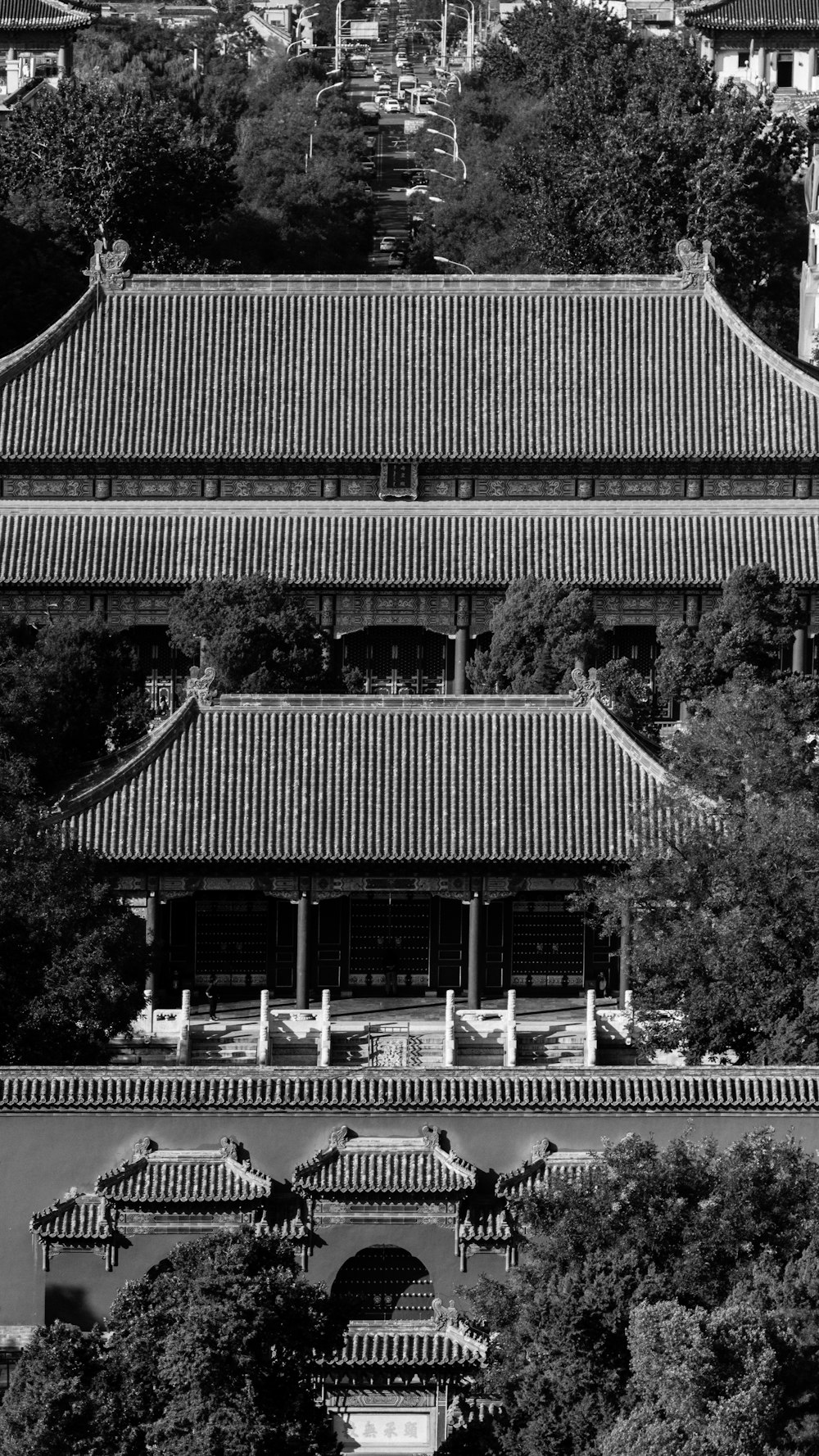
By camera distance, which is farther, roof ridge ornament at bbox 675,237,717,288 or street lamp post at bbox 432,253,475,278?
street lamp post at bbox 432,253,475,278

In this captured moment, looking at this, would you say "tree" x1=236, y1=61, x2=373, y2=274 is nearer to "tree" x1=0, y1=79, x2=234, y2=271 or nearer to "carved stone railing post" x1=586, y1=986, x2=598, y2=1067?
"tree" x1=0, y1=79, x2=234, y2=271

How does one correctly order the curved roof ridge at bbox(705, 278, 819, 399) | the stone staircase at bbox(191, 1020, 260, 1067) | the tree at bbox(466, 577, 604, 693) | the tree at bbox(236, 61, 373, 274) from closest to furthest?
the stone staircase at bbox(191, 1020, 260, 1067) < the tree at bbox(466, 577, 604, 693) < the curved roof ridge at bbox(705, 278, 819, 399) < the tree at bbox(236, 61, 373, 274)

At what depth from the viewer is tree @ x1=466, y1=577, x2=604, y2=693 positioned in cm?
6938

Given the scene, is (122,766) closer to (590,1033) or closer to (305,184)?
(590,1033)

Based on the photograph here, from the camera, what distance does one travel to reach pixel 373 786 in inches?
2373

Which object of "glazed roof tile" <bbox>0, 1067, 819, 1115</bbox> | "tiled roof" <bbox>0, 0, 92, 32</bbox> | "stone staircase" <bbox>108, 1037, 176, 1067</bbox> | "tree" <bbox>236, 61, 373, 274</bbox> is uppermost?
"tiled roof" <bbox>0, 0, 92, 32</bbox>

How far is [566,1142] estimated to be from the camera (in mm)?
48188

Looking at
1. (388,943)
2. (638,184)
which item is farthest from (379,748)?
(638,184)

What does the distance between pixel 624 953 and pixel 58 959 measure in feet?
36.5

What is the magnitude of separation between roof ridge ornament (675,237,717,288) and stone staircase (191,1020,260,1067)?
26.3 m

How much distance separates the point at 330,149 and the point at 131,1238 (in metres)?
81.4

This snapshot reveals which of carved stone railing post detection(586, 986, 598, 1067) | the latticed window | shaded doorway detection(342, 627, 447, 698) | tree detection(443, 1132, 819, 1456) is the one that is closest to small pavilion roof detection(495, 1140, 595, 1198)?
the latticed window

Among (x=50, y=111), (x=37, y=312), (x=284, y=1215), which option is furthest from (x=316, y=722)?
(x=50, y=111)

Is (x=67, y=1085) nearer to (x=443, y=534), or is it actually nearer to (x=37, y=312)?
(x=443, y=534)
